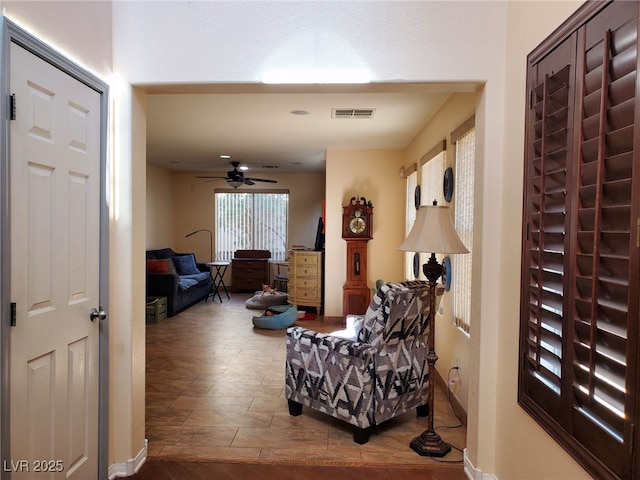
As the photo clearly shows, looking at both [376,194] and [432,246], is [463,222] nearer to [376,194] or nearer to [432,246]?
[432,246]

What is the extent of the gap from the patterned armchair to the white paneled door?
4.40 feet

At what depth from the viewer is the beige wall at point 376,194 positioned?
5.96 metres

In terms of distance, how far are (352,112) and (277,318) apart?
3.01 metres

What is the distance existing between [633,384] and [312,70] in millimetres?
1853

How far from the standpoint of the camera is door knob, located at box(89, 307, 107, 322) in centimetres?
209

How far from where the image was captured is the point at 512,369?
200cm

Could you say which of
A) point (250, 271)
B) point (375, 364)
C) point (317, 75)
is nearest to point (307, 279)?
point (250, 271)

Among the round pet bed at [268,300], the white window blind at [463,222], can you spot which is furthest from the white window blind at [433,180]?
the round pet bed at [268,300]

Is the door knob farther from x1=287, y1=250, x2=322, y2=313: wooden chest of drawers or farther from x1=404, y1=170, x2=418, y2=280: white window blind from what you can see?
x1=287, y1=250, x2=322, y2=313: wooden chest of drawers

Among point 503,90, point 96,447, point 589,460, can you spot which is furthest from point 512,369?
point 96,447

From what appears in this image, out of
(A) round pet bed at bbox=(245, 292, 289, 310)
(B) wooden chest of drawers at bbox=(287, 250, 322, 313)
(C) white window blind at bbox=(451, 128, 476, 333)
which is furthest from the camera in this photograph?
(A) round pet bed at bbox=(245, 292, 289, 310)

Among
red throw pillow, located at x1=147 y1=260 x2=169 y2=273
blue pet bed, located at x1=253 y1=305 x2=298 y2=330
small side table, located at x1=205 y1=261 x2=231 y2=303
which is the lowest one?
blue pet bed, located at x1=253 y1=305 x2=298 y2=330

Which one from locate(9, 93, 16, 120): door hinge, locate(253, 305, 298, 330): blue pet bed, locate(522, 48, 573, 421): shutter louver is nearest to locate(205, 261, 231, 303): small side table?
locate(253, 305, 298, 330): blue pet bed

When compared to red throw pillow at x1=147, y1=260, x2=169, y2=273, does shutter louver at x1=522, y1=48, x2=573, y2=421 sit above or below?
above
